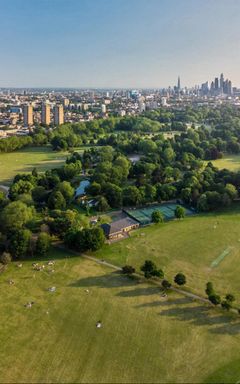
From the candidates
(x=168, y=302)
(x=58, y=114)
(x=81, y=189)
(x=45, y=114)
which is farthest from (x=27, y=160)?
(x=45, y=114)

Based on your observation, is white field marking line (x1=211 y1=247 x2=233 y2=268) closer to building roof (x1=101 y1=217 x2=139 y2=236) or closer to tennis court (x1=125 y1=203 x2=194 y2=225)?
tennis court (x1=125 y1=203 x2=194 y2=225)

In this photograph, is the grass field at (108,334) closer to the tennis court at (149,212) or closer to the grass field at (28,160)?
the tennis court at (149,212)

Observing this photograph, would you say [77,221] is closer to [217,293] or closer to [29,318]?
[29,318]

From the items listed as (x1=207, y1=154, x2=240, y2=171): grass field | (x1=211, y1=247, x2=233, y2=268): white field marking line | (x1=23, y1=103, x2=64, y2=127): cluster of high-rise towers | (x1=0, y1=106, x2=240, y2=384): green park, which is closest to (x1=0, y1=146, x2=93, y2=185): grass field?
(x1=0, y1=106, x2=240, y2=384): green park

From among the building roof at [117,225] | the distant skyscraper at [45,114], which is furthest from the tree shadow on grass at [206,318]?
the distant skyscraper at [45,114]

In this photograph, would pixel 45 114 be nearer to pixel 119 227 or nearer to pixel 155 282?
pixel 119 227

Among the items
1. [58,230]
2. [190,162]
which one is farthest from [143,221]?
[190,162]
